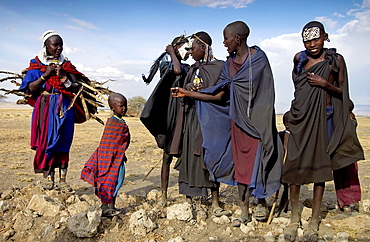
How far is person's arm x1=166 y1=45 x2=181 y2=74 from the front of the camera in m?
4.47

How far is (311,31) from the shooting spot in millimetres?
3781

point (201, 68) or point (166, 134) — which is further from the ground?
point (201, 68)

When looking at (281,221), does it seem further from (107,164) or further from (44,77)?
(44,77)

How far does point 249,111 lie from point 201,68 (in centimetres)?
91

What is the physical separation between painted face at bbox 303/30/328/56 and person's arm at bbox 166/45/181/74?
157 centimetres

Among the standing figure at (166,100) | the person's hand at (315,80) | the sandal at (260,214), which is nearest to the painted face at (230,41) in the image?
the standing figure at (166,100)

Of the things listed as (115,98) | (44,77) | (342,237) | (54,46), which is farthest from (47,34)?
(342,237)

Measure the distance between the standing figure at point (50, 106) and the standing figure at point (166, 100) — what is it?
116cm

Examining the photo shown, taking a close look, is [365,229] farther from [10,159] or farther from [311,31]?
[10,159]

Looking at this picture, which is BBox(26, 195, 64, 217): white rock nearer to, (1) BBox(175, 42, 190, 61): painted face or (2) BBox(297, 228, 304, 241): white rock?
(1) BBox(175, 42, 190, 61): painted face

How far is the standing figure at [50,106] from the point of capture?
467 centimetres

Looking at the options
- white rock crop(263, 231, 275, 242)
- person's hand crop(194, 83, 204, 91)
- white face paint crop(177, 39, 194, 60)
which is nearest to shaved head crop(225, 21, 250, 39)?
white face paint crop(177, 39, 194, 60)

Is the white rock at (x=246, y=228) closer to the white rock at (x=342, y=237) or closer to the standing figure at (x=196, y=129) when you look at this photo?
the standing figure at (x=196, y=129)

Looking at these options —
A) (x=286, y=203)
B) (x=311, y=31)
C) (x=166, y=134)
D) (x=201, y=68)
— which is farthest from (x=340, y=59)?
(x=166, y=134)
